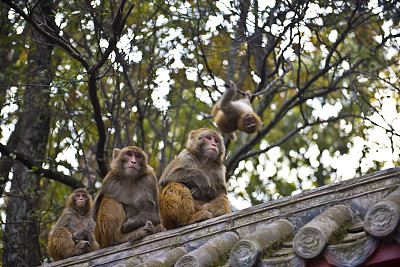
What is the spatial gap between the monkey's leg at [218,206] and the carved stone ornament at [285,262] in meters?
2.47

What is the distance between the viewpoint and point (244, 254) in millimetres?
3549

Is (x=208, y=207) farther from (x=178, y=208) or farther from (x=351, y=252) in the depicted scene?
(x=351, y=252)

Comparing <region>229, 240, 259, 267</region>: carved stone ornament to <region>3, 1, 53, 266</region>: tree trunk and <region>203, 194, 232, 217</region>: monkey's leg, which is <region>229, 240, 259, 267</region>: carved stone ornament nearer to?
<region>203, 194, 232, 217</region>: monkey's leg

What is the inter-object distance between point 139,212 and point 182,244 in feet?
4.95

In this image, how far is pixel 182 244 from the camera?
501cm

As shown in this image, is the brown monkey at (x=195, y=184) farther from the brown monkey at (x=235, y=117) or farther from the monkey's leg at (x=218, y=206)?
the brown monkey at (x=235, y=117)

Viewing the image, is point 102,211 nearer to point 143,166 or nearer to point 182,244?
point 143,166

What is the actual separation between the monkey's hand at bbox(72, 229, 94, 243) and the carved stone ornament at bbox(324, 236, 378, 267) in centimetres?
436

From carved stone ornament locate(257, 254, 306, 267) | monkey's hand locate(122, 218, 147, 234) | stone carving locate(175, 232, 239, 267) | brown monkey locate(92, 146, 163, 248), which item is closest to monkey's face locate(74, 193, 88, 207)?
brown monkey locate(92, 146, 163, 248)

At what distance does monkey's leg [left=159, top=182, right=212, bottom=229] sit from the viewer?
5664 mm

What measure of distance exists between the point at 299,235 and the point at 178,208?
8.15 ft

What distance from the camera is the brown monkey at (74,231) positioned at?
21.6ft

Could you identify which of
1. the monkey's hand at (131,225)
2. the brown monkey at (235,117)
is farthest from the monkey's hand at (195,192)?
the brown monkey at (235,117)

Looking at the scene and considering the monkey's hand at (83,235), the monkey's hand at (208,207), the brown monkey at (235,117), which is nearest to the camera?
the monkey's hand at (208,207)
